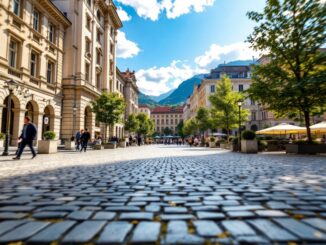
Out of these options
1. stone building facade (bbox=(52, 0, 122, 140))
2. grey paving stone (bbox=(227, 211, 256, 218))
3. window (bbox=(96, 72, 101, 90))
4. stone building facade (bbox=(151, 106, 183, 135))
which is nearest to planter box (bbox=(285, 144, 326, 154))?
grey paving stone (bbox=(227, 211, 256, 218))

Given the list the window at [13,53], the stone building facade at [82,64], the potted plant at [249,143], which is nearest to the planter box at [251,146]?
the potted plant at [249,143]

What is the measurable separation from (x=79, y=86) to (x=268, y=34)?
19371mm

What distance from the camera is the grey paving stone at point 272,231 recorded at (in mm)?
1776

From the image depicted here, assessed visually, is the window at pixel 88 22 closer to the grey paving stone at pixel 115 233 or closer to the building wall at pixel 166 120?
the grey paving stone at pixel 115 233

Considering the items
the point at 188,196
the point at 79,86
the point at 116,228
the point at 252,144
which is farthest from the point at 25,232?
the point at 79,86

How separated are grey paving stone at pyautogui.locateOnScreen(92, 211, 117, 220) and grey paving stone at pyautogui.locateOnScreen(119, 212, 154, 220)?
92 mm

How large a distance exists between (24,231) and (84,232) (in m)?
0.53

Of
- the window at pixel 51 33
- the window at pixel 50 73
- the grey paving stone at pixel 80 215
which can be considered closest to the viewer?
the grey paving stone at pixel 80 215

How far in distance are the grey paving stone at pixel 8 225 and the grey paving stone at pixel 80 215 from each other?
424 millimetres

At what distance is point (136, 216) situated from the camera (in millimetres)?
2348

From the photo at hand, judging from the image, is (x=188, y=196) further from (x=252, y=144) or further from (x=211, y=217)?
(x=252, y=144)

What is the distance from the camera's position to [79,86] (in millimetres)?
25469

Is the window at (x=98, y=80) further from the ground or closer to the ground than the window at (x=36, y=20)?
closer to the ground

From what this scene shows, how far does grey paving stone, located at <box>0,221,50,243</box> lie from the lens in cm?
179
